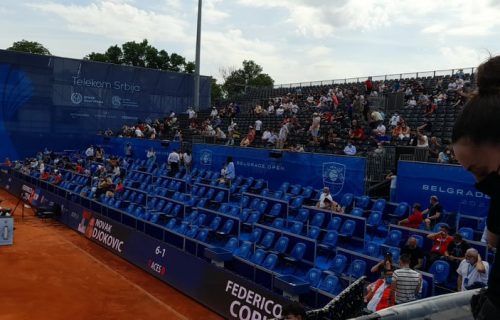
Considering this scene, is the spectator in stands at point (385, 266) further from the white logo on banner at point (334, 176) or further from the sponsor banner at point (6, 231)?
the sponsor banner at point (6, 231)

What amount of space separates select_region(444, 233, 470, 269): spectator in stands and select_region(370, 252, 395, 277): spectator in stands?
1433mm

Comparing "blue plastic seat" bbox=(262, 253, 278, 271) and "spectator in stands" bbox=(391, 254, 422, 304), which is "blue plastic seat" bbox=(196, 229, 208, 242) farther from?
"spectator in stands" bbox=(391, 254, 422, 304)

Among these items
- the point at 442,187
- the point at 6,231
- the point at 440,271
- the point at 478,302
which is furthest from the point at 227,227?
the point at 478,302

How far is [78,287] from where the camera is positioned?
12898 millimetres

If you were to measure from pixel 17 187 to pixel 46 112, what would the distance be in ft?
29.1

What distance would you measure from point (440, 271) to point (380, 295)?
2.18 m

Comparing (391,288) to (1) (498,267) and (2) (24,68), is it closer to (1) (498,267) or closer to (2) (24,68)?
(1) (498,267)

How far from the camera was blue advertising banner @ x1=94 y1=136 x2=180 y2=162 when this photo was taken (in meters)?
26.8

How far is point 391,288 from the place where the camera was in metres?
7.59

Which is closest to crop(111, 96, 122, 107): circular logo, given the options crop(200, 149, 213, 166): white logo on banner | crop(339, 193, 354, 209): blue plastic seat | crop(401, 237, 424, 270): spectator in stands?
crop(200, 149, 213, 166): white logo on banner

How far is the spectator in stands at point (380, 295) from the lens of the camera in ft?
25.0

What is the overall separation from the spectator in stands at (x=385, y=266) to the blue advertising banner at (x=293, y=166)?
6.29 m

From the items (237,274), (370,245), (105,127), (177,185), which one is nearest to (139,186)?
(177,185)

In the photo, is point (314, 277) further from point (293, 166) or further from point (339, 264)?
point (293, 166)
